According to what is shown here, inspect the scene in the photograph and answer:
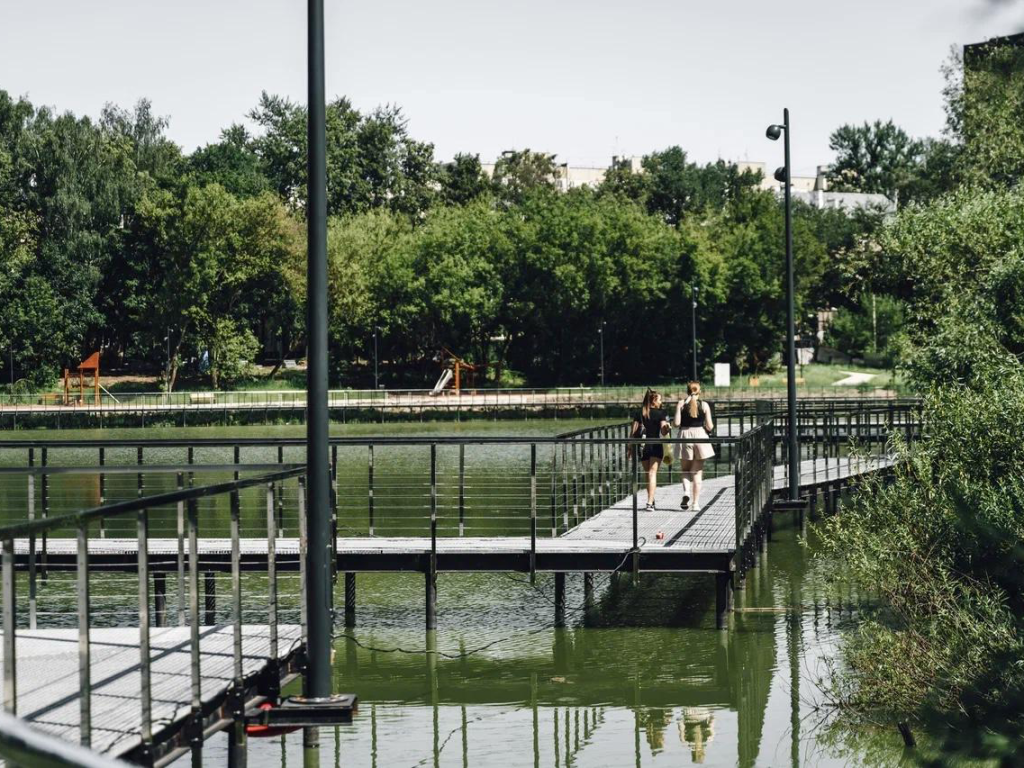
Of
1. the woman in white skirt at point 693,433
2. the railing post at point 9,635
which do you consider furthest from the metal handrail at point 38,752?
the woman in white skirt at point 693,433

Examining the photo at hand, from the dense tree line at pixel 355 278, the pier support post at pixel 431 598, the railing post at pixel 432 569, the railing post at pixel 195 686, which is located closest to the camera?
the railing post at pixel 195 686

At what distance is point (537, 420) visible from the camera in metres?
74.9

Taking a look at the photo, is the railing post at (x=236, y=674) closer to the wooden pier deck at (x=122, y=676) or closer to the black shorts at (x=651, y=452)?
the wooden pier deck at (x=122, y=676)

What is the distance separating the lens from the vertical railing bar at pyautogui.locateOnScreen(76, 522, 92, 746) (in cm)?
558

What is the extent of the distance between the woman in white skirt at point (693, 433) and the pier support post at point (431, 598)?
4224mm

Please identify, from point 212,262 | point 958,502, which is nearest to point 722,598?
point 958,502

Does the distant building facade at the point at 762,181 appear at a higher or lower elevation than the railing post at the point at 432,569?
higher

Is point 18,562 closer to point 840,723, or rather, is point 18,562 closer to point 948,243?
point 840,723

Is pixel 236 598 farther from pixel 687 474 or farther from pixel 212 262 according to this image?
pixel 212 262

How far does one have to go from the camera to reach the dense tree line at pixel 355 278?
288 feet

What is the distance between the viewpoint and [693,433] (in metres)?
18.8

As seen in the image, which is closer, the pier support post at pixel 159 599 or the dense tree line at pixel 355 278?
the pier support post at pixel 159 599

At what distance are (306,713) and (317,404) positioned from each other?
2.01 meters

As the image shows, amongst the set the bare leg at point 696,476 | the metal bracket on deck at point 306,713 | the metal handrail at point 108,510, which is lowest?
the metal bracket on deck at point 306,713
